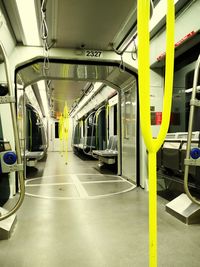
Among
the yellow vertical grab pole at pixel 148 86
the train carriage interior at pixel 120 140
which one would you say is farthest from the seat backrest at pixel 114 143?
the yellow vertical grab pole at pixel 148 86

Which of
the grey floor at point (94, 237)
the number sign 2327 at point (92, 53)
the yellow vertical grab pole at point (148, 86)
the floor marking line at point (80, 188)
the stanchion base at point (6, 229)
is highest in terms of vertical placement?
the number sign 2327 at point (92, 53)

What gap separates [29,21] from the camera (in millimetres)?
3439

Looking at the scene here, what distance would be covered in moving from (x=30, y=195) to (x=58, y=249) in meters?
2.31

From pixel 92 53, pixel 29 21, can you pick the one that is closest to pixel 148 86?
pixel 29 21

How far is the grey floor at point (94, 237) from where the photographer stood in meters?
1.93

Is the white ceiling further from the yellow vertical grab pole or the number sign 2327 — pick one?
the yellow vertical grab pole

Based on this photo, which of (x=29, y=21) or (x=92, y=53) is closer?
(x=29, y=21)

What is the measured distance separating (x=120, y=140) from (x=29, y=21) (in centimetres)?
352

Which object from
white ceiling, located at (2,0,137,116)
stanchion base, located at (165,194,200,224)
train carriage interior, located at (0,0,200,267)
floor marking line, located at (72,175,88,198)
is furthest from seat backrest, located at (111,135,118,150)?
stanchion base, located at (165,194,200,224)

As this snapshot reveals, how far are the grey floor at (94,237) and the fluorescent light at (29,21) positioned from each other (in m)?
2.64

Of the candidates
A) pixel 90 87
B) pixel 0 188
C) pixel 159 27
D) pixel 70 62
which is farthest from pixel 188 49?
pixel 90 87

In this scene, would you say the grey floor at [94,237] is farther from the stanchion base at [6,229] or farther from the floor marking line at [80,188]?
the floor marking line at [80,188]

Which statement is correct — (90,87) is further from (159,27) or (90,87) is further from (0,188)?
(0,188)

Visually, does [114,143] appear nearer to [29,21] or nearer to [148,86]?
[29,21]
